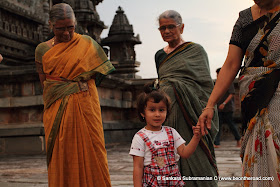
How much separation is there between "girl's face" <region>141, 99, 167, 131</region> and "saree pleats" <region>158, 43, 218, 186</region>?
101 cm

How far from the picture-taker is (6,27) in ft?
50.9

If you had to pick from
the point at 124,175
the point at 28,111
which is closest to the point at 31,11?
the point at 28,111

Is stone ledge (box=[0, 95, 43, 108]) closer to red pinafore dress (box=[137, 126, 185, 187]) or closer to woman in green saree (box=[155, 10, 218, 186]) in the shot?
woman in green saree (box=[155, 10, 218, 186])

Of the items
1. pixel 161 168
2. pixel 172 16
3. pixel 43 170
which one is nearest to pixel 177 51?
pixel 172 16

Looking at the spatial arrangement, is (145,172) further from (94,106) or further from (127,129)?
(127,129)

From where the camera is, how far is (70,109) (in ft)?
12.9

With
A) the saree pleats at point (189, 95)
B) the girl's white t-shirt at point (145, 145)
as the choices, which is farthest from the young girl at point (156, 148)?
the saree pleats at point (189, 95)

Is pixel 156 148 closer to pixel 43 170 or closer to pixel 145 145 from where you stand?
pixel 145 145

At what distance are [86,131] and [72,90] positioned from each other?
394mm

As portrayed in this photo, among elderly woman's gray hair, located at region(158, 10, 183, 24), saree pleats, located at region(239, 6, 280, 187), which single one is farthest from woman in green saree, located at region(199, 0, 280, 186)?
elderly woman's gray hair, located at region(158, 10, 183, 24)

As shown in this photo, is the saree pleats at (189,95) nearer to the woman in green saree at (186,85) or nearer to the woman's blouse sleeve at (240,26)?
the woman in green saree at (186,85)

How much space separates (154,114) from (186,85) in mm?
1195

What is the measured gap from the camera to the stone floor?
5.37 m

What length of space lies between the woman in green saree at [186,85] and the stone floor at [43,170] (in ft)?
3.75
